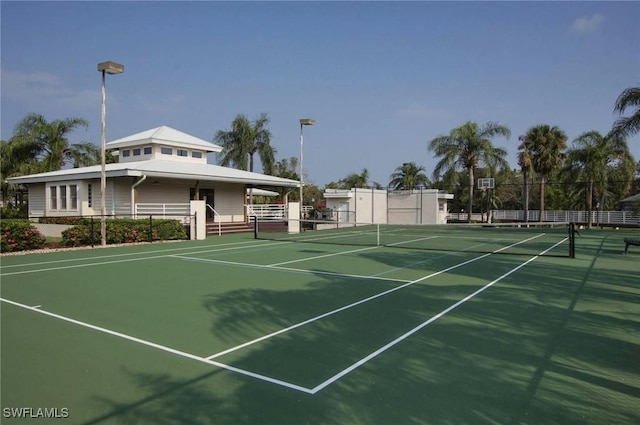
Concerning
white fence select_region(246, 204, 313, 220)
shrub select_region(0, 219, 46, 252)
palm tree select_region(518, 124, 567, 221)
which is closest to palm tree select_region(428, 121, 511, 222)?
palm tree select_region(518, 124, 567, 221)

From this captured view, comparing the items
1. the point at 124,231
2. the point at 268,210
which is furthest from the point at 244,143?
the point at 124,231

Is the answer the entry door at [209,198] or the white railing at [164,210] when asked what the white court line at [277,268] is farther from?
the entry door at [209,198]

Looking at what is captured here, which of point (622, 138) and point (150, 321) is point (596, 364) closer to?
point (150, 321)

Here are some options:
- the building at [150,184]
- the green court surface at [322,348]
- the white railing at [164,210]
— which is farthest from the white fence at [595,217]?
the green court surface at [322,348]

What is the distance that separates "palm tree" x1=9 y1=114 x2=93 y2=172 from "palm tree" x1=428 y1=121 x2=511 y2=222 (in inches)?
1208

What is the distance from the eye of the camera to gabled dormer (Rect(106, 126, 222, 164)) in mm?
28547

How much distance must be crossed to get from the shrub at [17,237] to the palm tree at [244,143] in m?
27.8

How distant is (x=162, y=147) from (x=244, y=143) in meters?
14.7

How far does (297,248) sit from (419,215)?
2276 cm

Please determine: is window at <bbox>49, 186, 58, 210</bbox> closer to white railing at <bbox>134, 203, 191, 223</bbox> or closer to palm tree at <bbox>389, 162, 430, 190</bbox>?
white railing at <bbox>134, 203, 191, 223</bbox>

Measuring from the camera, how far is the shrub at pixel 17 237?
15.3m

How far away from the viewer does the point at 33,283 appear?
9.71 metres

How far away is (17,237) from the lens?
15.6m

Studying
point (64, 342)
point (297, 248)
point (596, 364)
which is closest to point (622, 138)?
point (297, 248)
